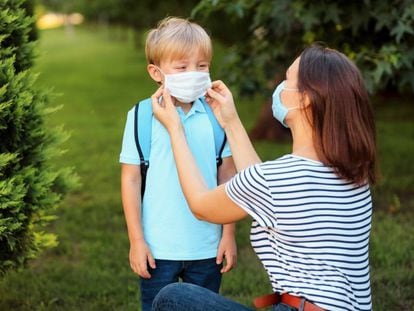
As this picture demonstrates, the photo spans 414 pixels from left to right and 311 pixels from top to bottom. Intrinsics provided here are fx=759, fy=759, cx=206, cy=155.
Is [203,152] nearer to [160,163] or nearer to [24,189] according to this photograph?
[160,163]

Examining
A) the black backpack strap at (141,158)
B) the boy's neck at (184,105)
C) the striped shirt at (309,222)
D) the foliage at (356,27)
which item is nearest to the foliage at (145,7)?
the foliage at (356,27)

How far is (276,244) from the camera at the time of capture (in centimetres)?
268

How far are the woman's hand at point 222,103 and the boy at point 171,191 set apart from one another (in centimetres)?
4

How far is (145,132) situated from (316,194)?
31.6 inches

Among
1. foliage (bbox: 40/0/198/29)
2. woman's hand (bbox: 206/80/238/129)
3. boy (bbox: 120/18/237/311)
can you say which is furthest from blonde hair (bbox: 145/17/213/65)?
foliage (bbox: 40/0/198/29)

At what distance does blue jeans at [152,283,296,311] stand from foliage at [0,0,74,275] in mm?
938

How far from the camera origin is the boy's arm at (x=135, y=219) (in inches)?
120

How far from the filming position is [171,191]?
10.1ft

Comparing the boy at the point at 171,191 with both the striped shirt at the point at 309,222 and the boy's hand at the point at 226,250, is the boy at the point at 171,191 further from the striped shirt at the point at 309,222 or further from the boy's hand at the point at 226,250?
the striped shirt at the point at 309,222

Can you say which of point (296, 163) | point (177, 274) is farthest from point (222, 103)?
point (177, 274)

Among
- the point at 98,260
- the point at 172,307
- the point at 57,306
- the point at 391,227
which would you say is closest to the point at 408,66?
the point at 391,227

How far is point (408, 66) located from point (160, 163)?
3030 millimetres

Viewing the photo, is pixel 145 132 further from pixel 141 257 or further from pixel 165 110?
pixel 141 257

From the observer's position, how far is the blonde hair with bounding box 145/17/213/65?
295 centimetres
